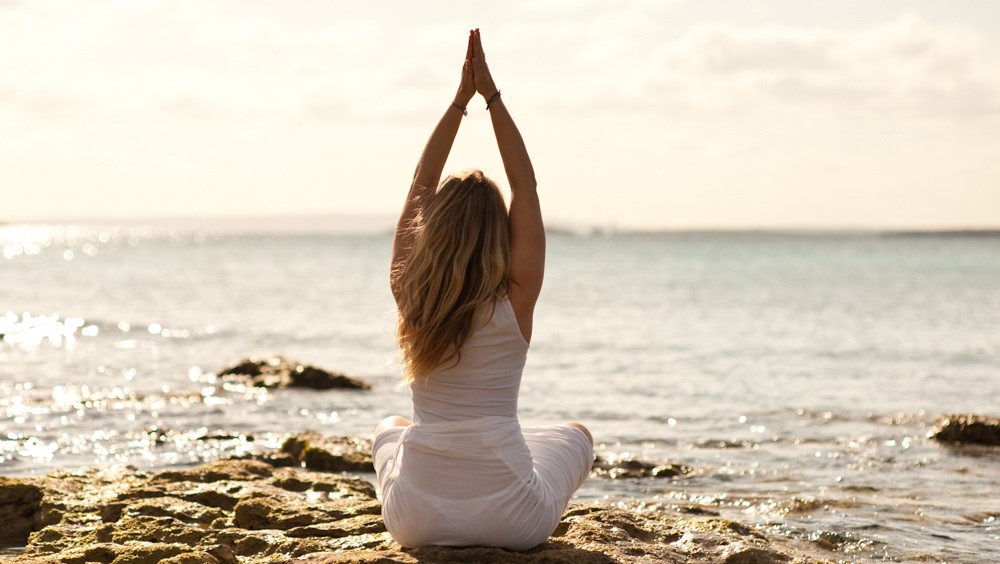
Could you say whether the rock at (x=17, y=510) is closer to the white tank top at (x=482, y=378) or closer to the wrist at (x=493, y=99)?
the white tank top at (x=482, y=378)

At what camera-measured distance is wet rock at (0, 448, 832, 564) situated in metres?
5.52

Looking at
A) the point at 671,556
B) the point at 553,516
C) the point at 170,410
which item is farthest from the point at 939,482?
the point at 170,410

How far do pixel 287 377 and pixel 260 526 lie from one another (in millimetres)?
10573

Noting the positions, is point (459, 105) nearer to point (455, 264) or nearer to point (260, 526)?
point (455, 264)

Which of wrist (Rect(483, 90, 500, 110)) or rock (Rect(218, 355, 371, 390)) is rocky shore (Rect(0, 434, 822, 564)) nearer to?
wrist (Rect(483, 90, 500, 110))

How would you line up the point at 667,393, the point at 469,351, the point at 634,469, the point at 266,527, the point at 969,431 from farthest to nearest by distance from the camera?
the point at 667,393 → the point at 969,431 → the point at 634,469 → the point at 266,527 → the point at 469,351

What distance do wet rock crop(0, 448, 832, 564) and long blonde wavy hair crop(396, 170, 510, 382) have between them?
1.07 meters

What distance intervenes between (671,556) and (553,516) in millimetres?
819

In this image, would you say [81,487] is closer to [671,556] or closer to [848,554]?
[671,556]

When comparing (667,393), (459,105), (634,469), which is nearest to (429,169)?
(459,105)

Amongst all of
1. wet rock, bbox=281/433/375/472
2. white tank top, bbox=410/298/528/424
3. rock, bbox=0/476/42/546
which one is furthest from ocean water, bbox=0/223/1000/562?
rock, bbox=0/476/42/546

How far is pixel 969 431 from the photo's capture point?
12.5 meters

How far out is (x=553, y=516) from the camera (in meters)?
5.24

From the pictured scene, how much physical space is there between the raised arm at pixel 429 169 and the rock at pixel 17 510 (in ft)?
11.9
